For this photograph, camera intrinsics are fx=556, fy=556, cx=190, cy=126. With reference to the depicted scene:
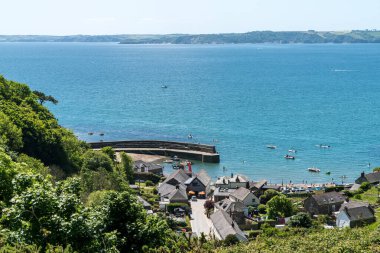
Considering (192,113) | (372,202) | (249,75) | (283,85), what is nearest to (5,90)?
(372,202)

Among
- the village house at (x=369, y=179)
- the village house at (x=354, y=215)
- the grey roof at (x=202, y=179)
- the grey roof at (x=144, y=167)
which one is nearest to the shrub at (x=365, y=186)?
the village house at (x=369, y=179)

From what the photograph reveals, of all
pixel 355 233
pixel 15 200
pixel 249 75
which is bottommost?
pixel 249 75

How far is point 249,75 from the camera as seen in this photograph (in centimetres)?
19562

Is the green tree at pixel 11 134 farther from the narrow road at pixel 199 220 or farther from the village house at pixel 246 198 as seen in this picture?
the village house at pixel 246 198

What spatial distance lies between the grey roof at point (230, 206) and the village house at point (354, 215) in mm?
8296

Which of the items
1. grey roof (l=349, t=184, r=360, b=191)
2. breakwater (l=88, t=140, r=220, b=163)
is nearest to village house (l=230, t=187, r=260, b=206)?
grey roof (l=349, t=184, r=360, b=191)

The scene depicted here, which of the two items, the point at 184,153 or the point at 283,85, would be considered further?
the point at 283,85

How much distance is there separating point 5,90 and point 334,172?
3976 cm

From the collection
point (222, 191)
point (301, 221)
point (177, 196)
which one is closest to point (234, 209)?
point (301, 221)

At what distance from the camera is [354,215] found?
46000 millimetres

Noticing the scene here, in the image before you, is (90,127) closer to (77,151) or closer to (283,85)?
(77,151)

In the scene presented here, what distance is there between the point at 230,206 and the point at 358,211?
10751 mm

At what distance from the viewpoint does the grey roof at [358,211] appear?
4575cm

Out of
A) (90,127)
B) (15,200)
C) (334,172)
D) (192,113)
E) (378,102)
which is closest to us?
(15,200)
